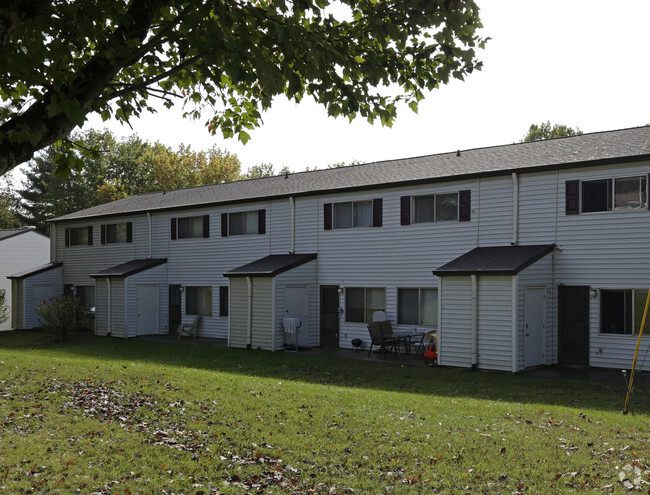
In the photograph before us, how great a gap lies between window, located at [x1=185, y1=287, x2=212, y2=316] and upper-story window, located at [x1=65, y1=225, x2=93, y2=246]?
7.98 m

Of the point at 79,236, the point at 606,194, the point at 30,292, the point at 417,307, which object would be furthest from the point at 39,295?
the point at 606,194

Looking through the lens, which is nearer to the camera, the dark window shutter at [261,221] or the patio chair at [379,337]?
the patio chair at [379,337]

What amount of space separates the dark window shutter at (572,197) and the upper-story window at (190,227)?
14837 mm

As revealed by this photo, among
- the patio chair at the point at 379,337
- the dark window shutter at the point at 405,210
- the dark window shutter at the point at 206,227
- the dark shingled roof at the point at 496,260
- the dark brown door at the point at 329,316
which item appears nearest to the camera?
the dark shingled roof at the point at 496,260

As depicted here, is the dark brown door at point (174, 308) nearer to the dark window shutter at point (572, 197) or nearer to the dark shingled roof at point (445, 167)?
the dark shingled roof at point (445, 167)

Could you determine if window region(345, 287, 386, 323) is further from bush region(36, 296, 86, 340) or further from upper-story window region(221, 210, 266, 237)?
bush region(36, 296, 86, 340)

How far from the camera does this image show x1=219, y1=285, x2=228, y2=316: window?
81.1 ft

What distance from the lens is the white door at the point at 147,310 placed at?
26.3m

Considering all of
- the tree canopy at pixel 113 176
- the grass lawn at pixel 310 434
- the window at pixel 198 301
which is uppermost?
the tree canopy at pixel 113 176

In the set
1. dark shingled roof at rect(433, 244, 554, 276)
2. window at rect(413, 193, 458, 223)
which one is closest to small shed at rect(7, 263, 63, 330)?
window at rect(413, 193, 458, 223)

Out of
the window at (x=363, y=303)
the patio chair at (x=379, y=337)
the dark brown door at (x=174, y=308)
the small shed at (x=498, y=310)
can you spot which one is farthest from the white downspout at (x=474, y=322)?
the dark brown door at (x=174, y=308)

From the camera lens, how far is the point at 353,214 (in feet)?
70.0

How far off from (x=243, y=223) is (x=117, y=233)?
28.6 ft

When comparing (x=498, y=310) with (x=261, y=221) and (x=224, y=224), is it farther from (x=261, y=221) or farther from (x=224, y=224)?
(x=224, y=224)
